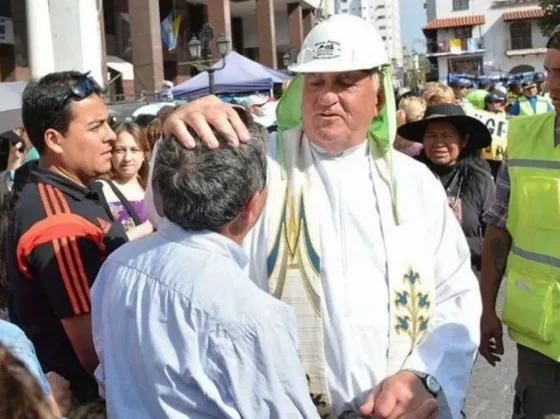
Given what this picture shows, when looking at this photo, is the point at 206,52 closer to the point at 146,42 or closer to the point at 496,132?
the point at 146,42

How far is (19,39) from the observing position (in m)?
21.0

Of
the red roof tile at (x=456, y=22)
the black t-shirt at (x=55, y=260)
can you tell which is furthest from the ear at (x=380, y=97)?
the red roof tile at (x=456, y=22)

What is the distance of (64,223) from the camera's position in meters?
2.38

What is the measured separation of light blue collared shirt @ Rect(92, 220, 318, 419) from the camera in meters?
1.54

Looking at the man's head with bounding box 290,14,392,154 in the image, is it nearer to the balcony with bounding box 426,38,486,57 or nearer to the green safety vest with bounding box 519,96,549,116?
the green safety vest with bounding box 519,96,549,116

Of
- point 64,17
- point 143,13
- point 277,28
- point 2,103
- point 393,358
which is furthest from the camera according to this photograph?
point 277,28

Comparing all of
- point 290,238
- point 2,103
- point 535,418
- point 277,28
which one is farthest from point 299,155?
point 277,28

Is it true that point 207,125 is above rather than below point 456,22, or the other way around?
below

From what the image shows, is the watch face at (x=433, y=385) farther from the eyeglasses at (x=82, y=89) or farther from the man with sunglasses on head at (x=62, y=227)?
the eyeglasses at (x=82, y=89)

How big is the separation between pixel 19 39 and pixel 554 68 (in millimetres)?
20397

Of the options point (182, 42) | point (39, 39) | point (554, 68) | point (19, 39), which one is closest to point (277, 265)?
point (554, 68)

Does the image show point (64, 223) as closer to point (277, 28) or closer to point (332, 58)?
point (332, 58)

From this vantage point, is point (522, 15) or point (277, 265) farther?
point (522, 15)

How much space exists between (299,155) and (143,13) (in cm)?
2063
